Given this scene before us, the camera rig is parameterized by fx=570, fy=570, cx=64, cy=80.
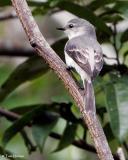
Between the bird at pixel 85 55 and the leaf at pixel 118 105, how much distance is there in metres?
0.14

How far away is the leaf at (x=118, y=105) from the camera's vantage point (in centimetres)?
261

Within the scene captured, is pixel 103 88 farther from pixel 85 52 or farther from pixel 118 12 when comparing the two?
pixel 118 12

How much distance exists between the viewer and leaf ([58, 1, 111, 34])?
10.0 ft

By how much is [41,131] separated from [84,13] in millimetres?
682

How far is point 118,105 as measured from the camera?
2.76m

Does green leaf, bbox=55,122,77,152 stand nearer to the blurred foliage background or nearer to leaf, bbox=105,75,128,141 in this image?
the blurred foliage background

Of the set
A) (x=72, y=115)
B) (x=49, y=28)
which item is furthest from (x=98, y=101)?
(x=49, y=28)

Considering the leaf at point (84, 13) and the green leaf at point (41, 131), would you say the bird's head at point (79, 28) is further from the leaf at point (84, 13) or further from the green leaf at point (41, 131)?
the green leaf at point (41, 131)

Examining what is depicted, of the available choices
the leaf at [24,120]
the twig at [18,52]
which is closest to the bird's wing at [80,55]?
the leaf at [24,120]

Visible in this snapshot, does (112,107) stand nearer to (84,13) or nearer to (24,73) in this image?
(84,13)

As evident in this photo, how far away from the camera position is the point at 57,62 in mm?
1997

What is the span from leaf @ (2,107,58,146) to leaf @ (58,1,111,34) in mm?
555

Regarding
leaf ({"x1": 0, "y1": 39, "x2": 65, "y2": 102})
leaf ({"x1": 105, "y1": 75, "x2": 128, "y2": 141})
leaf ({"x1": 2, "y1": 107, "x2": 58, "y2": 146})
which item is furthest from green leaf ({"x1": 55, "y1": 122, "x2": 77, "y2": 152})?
leaf ({"x1": 0, "y1": 39, "x2": 65, "y2": 102})

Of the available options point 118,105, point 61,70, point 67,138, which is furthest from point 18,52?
point 61,70
